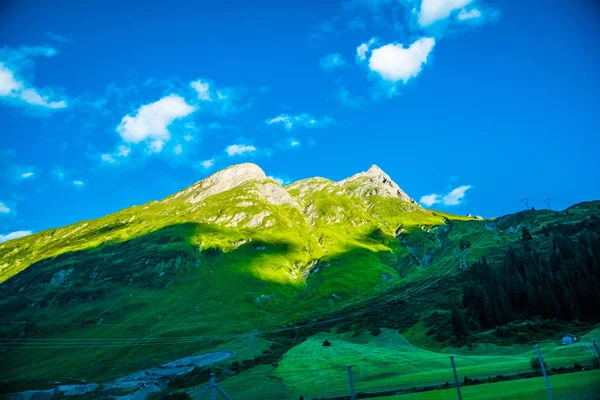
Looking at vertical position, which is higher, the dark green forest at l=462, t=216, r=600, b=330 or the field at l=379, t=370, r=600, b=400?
the dark green forest at l=462, t=216, r=600, b=330

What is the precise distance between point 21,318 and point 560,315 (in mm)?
235585

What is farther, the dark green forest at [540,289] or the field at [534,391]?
the dark green forest at [540,289]

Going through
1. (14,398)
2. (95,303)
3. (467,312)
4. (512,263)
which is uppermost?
(95,303)

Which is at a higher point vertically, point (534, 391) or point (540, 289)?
point (540, 289)

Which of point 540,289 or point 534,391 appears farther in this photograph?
point 540,289

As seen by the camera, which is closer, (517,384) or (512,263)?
(517,384)

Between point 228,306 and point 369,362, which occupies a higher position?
point 228,306

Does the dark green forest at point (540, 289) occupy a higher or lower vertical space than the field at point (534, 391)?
higher

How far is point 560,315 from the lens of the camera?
277 feet

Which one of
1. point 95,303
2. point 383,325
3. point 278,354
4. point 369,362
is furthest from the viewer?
point 95,303

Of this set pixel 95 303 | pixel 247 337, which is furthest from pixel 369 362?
pixel 95 303

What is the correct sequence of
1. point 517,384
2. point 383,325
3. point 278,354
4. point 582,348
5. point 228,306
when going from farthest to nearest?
point 228,306 → point 383,325 → point 278,354 → point 582,348 → point 517,384

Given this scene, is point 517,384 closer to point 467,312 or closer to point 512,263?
point 467,312

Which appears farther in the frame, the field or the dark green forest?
the dark green forest
